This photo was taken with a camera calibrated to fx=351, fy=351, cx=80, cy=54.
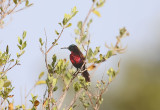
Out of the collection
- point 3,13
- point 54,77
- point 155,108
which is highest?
point 3,13

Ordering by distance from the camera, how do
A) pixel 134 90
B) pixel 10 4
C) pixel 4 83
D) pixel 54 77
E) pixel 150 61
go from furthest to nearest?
pixel 150 61, pixel 134 90, pixel 10 4, pixel 54 77, pixel 4 83

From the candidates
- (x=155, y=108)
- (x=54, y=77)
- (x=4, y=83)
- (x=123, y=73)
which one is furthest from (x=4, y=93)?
(x=123, y=73)

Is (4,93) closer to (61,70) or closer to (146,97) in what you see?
(61,70)

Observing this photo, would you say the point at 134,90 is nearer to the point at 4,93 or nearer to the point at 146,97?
the point at 146,97

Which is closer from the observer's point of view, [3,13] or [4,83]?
[4,83]

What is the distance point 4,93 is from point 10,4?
844 mm

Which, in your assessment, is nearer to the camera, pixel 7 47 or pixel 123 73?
pixel 7 47

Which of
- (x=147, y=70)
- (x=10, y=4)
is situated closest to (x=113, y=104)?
(x=147, y=70)

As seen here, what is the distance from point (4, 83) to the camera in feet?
9.21

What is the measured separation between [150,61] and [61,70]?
74.2 ft

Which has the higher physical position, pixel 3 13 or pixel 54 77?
pixel 3 13

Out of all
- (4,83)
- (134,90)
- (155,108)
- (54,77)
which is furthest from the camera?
(134,90)

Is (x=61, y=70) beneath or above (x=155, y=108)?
above

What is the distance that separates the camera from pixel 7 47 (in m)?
3.10
